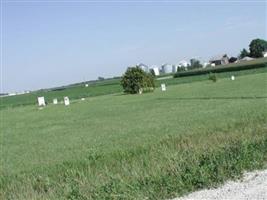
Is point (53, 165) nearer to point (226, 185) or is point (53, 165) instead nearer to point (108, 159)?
point (108, 159)

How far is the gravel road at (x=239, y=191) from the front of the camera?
6098mm

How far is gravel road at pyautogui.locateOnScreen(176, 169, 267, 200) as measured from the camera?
610 cm

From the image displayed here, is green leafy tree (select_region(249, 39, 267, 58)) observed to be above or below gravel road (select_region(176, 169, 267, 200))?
above

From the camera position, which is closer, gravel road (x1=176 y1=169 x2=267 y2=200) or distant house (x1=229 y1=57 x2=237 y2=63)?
gravel road (x1=176 y1=169 x2=267 y2=200)

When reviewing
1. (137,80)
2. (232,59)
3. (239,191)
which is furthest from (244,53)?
(239,191)

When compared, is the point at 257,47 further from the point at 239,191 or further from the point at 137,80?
the point at 239,191

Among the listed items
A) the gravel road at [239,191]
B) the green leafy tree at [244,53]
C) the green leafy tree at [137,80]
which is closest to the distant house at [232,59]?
the green leafy tree at [244,53]

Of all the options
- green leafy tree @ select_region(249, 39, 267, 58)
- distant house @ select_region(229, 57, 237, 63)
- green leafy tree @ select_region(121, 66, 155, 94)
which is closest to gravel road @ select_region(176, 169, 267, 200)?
green leafy tree @ select_region(121, 66, 155, 94)

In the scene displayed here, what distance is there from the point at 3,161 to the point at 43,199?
875 cm

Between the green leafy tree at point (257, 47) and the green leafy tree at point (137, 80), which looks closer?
the green leafy tree at point (137, 80)

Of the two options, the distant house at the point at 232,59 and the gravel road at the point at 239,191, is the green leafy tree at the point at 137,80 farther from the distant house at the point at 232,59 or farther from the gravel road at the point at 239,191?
the distant house at the point at 232,59

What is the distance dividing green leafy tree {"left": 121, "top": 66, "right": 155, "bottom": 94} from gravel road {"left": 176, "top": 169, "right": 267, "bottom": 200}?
177ft

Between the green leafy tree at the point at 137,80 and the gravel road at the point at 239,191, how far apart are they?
53844 millimetres

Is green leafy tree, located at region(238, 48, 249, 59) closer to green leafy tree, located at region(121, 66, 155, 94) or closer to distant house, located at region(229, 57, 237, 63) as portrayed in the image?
distant house, located at region(229, 57, 237, 63)
